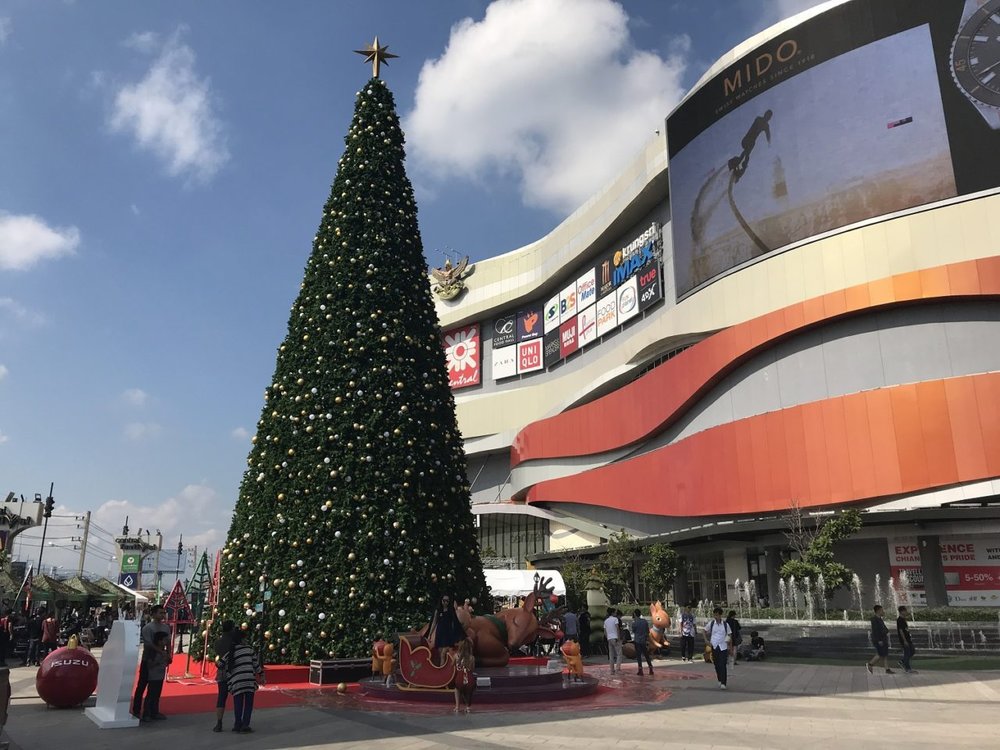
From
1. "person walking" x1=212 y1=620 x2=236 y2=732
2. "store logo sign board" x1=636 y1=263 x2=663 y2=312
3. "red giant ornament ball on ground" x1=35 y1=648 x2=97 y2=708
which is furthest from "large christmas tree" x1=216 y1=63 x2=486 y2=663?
"store logo sign board" x1=636 y1=263 x2=663 y2=312

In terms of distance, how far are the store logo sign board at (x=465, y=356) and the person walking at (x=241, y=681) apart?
187 ft

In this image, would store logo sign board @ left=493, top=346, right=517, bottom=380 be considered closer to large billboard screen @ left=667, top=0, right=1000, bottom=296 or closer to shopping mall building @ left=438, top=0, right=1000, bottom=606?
shopping mall building @ left=438, top=0, right=1000, bottom=606

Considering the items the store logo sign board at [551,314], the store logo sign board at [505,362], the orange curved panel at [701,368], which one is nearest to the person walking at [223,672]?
the orange curved panel at [701,368]

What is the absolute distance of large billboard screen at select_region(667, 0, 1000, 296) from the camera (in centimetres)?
3180

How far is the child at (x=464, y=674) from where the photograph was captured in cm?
1086

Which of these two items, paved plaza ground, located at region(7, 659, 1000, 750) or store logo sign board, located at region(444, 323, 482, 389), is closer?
paved plaza ground, located at region(7, 659, 1000, 750)

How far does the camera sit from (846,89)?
115 feet

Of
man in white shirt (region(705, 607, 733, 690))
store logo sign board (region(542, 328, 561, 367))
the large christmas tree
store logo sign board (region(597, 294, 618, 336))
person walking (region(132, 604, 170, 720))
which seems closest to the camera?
person walking (region(132, 604, 170, 720))

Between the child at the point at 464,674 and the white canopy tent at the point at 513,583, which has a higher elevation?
the white canopy tent at the point at 513,583

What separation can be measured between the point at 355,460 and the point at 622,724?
22.8 feet

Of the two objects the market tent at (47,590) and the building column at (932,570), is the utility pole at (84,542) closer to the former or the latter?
the market tent at (47,590)

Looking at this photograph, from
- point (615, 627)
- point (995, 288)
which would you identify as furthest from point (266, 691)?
point (995, 288)

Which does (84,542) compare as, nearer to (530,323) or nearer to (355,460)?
(530,323)

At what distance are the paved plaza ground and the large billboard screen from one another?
26.2m
